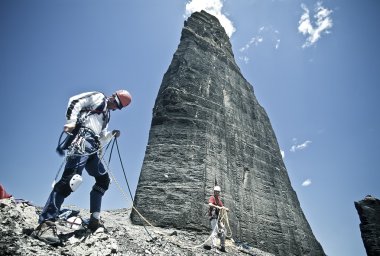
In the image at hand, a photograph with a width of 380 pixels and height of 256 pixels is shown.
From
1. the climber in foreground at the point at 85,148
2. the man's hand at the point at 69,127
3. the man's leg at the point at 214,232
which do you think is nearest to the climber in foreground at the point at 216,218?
the man's leg at the point at 214,232

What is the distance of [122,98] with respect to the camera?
5473 mm

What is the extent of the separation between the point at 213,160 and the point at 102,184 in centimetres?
642

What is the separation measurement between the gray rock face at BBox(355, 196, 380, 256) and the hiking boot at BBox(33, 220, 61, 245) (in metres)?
Answer: 15.8

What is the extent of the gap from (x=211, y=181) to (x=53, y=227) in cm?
685

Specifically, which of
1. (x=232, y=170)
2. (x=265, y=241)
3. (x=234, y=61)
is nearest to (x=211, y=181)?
(x=232, y=170)

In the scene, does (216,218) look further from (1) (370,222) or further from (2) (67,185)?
(1) (370,222)

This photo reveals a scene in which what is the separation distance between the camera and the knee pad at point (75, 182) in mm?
4355

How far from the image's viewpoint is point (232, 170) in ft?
38.9

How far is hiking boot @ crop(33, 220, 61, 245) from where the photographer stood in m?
3.92

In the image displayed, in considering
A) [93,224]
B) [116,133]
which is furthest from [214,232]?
[116,133]

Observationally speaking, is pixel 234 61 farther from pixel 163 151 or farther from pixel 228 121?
pixel 163 151

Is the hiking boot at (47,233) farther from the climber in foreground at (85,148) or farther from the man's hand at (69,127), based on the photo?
the man's hand at (69,127)

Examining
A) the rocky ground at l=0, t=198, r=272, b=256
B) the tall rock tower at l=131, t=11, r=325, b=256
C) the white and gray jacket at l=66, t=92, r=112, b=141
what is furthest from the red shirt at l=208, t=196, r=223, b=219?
the white and gray jacket at l=66, t=92, r=112, b=141

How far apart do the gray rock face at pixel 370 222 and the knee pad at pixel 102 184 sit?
1501 cm
